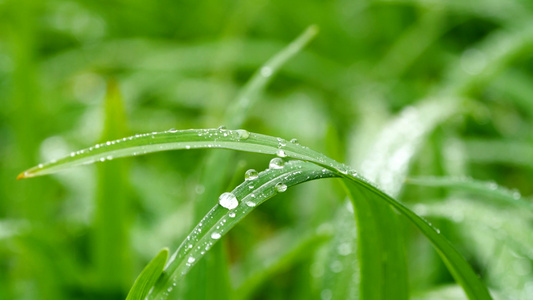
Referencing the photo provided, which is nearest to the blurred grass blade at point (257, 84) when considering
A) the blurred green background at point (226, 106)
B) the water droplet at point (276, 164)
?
the blurred green background at point (226, 106)

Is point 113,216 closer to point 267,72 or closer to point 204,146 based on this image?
point 267,72

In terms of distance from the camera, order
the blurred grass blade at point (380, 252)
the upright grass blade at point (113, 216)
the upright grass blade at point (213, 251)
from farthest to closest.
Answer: the upright grass blade at point (113, 216) → the upright grass blade at point (213, 251) → the blurred grass blade at point (380, 252)

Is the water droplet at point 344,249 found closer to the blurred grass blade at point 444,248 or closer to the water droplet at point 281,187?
the blurred grass blade at point 444,248

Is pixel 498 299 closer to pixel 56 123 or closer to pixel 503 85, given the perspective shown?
pixel 503 85

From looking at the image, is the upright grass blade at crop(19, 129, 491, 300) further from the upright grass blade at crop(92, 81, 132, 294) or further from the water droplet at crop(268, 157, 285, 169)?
the upright grass blade at crop(92, 81, 132, 294)

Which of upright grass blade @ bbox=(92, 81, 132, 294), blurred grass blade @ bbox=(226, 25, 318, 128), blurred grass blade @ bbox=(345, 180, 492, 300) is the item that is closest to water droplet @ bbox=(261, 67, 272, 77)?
blurred grass blade @ bbox=(226, 25, 318, 128)

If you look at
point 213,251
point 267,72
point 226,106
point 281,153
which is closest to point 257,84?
point 267,72
